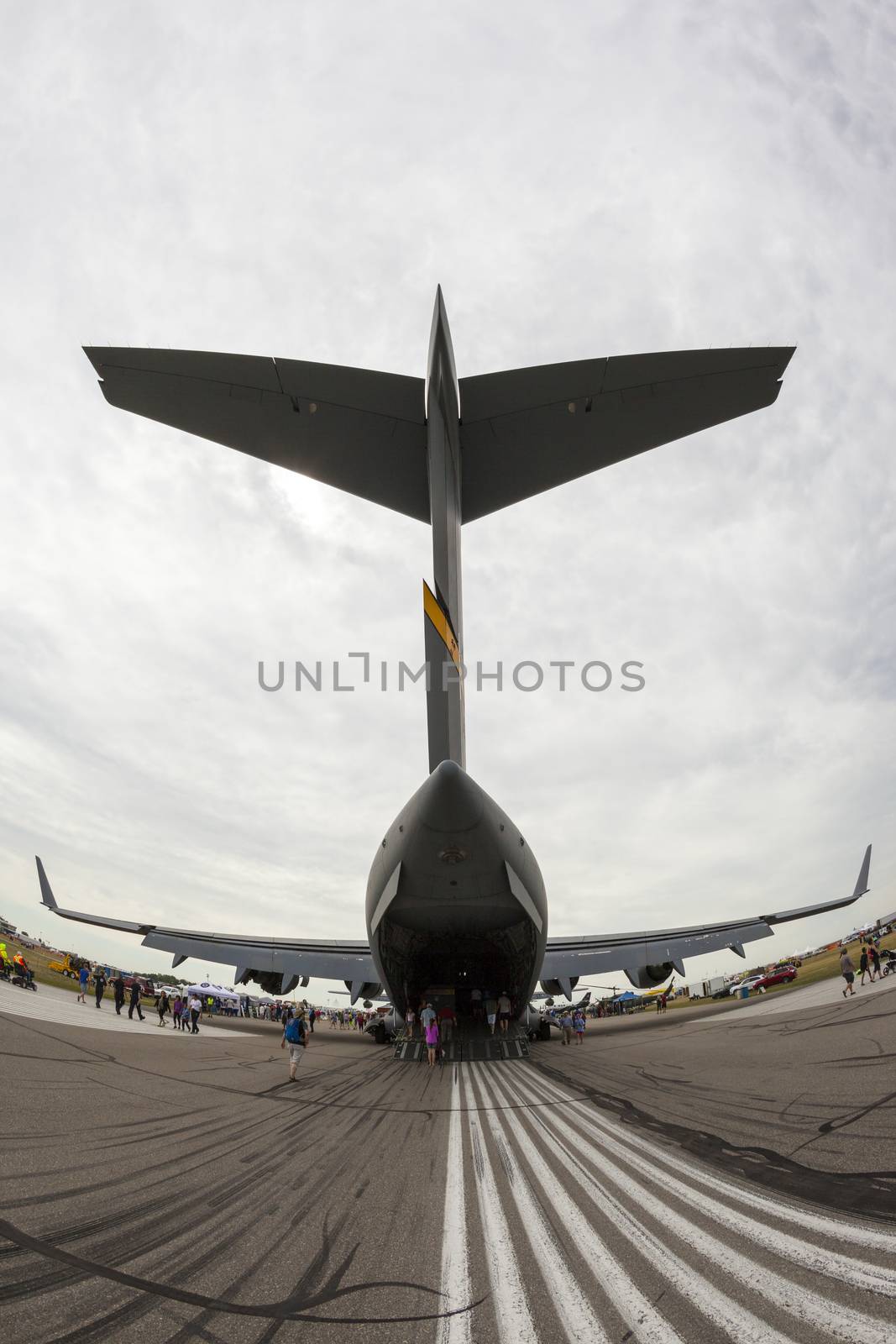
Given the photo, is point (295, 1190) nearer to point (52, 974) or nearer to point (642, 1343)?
point (642, 1343)

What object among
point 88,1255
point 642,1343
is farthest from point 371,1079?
point 642,1343

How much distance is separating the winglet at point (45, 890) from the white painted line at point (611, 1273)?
16.9m

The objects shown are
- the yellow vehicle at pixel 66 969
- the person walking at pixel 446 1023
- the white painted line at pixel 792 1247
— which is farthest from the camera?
the yellow vehicle at pixel 66 969

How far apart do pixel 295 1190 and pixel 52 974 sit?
31.9 meters

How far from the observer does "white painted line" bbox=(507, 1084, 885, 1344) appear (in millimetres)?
1691

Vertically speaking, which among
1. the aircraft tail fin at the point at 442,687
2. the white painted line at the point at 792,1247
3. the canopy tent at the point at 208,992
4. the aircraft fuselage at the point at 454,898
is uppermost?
the aircraft tail fin at the point at 442,687

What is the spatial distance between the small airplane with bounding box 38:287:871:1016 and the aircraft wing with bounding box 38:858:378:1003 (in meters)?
4.57

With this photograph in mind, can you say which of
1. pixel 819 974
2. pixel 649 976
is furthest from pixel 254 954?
pixel 819 974

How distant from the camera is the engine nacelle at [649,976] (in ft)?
52.9

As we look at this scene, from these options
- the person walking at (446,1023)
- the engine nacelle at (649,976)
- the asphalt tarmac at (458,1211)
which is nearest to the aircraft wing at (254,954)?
the person walking at (446,1023)

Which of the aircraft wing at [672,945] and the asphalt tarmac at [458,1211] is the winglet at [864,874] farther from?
the asphalt tarmac at [458,1211]

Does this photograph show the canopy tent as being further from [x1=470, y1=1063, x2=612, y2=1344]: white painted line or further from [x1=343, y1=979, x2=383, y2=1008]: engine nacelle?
[x1=470, y1=1063, x2=612, y2=1344]: white painted line

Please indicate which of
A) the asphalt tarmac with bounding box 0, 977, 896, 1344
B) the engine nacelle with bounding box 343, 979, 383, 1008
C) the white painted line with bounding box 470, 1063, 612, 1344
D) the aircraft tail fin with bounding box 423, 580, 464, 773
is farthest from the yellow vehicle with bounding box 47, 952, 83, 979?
the white painted line with bounding box 470, 1063, 612, 1344

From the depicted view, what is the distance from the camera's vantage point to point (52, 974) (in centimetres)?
2731
